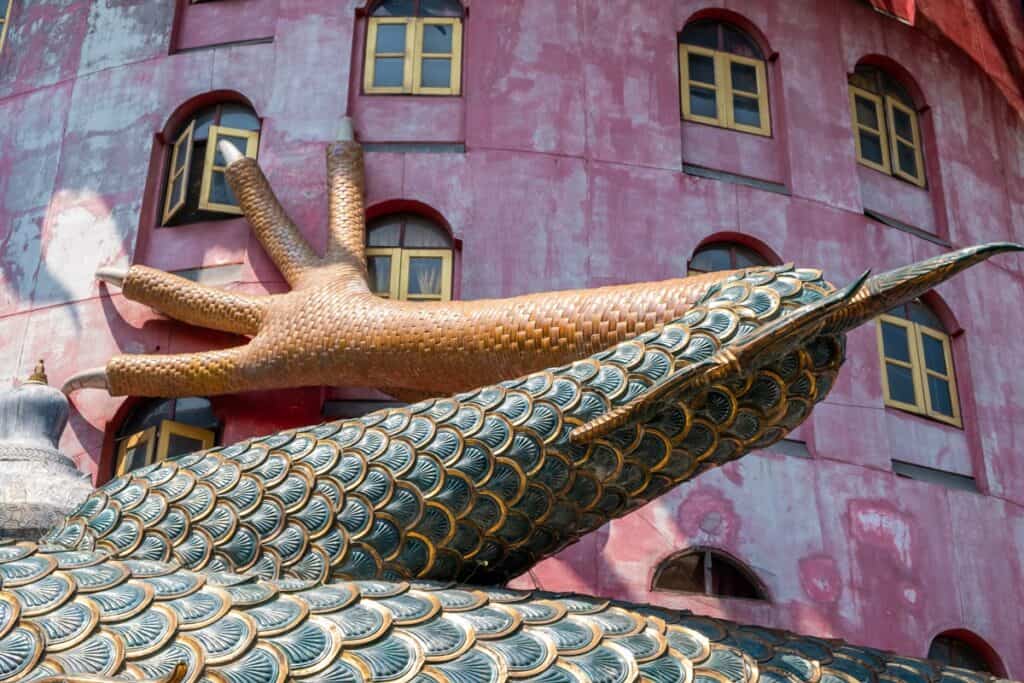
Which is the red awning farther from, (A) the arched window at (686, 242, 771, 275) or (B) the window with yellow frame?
(B) the window with yellow frame

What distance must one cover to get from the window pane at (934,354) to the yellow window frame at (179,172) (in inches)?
232

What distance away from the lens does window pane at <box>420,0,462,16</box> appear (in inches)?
420

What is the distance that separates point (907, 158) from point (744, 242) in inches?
90.8

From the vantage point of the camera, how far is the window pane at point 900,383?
10.2 m

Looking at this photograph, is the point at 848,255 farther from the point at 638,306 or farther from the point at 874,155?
the point at 638,306

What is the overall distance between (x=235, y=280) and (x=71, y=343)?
130cm

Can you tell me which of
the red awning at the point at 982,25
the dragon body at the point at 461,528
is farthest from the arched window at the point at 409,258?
the dragon body at the point at 461,528

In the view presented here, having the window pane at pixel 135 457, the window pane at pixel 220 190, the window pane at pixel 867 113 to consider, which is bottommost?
the window pane at pixel 135 457

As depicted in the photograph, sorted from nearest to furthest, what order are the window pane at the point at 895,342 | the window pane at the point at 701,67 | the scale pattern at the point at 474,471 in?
the scale pattern at the point at 474,471, the window pane at the point at 895,342, the window pane at the point at 701,67

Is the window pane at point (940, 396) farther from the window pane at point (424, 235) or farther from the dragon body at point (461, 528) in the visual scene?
the dragon body at point (461, 528)

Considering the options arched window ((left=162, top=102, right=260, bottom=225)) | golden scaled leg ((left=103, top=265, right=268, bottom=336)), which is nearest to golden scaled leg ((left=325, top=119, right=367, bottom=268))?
golden scaled leg ((left=103, top=265, right=268, bottom=336))

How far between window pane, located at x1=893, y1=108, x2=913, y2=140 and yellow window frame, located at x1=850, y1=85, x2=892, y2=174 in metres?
0.16

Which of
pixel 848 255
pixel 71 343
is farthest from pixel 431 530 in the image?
pixel 848 255

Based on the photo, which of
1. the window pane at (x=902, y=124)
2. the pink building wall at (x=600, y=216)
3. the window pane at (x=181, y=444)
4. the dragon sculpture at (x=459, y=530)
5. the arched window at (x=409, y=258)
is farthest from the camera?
the window pane at (x=902, y=124)
